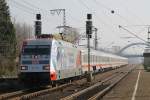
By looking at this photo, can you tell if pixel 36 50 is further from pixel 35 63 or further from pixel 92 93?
pixel 92 93

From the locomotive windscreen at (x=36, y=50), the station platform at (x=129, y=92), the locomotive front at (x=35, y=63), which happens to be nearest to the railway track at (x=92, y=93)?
the station platform at (x=129, y=92)

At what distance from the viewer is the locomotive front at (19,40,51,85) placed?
27.6 metres

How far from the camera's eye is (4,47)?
2542 inches

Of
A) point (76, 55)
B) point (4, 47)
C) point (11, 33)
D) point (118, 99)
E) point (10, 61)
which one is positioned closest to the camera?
point (118, 99)

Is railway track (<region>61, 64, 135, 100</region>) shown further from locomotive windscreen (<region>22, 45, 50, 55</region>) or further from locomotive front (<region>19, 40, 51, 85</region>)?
locomotive windscreen (<region>22, 45, 50, 55</region>)

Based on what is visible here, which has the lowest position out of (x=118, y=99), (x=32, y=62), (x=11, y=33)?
(x=118, y=99)

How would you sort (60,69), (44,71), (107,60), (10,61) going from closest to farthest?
(44,71) < (60,69) < (10,61) < (107,60)

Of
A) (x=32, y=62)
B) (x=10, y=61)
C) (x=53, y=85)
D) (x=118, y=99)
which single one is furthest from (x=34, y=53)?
(x=10, y=61)

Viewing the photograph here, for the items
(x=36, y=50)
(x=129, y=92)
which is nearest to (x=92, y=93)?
(x=129, y=92)

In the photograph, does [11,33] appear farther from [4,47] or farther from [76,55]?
[76,55]

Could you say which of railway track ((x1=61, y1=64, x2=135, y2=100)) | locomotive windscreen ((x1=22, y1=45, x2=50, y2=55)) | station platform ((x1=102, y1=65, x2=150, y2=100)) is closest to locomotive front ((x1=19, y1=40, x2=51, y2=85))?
locomotive windscreen ((x1=22, y1=45, x2=50, y2=55))

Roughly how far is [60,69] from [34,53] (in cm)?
241

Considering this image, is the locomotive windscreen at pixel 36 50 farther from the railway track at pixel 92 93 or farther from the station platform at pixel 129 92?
the station platform at pixel 129 92

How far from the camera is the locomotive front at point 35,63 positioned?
90.6ft
